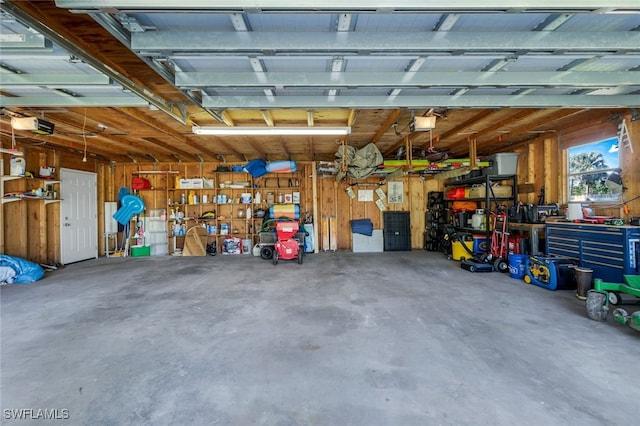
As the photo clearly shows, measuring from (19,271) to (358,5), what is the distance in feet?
22.6

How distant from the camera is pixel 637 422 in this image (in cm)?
161

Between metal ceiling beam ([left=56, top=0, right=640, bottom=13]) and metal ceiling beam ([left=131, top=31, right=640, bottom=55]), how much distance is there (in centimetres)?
41

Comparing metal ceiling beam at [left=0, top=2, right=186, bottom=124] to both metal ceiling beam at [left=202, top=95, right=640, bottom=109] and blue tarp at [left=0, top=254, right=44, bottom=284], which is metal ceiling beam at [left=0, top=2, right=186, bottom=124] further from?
blue tarp at [left=0, top=254, right=44, bottom=284]

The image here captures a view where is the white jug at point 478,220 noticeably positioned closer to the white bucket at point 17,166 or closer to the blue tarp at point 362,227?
the blue tarp at point 362,227

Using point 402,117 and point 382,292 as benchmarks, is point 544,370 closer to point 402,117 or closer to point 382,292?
point 382,292

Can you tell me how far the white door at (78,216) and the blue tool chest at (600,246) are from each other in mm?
10032

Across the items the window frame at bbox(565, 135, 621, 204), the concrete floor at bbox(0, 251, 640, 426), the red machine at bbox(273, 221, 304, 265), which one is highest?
the window frame at bbox(565, 135, 621, 204)

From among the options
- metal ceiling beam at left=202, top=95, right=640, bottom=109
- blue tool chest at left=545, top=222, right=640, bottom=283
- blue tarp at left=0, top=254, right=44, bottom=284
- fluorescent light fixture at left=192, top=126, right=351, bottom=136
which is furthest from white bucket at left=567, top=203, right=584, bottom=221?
blue tarp at left=0, top=254, right=44, bottom=284

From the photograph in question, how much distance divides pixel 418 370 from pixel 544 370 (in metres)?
0.95

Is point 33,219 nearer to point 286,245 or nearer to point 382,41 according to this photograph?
point 286,245

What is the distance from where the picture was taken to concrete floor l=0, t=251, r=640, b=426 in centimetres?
174

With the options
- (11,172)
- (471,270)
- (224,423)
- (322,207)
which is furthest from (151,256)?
(471,270)

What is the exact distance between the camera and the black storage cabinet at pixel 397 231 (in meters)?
8.15

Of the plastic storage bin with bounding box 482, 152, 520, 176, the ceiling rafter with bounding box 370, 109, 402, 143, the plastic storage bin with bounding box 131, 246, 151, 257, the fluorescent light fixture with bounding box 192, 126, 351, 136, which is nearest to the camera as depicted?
the ceiling rafter with bounding box 370, 109, 402, 143
